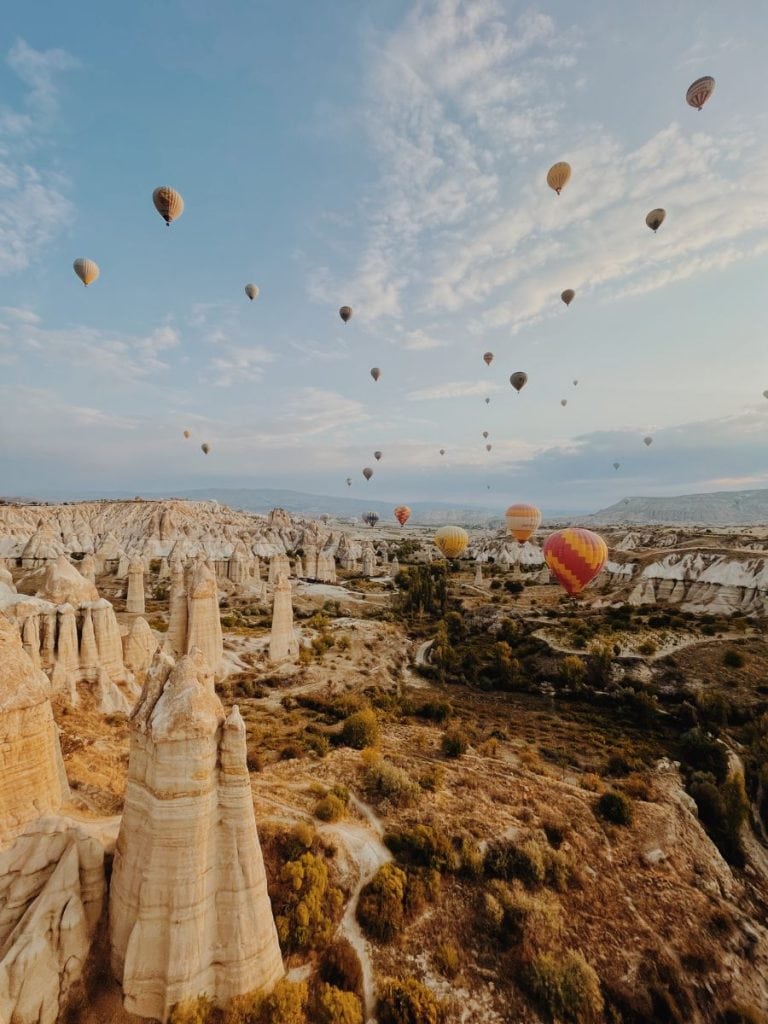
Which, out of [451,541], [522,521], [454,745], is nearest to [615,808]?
[454,745]

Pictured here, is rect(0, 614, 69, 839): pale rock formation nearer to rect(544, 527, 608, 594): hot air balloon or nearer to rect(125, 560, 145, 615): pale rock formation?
rect(544, 527, 608, 594): hot air balloon

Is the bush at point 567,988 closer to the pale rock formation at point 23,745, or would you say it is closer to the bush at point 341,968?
the bush at point 341,968

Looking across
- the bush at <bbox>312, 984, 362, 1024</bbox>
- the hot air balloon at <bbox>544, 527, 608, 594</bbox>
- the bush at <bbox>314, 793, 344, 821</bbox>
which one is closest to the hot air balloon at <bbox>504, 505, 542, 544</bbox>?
the hot air balloon at <bbox>544, 527, 608, 594</bbox>

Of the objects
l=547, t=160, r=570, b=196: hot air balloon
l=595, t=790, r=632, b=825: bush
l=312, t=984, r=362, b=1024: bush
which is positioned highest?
l=547, t=160, r=570, b=196: hot air balloon

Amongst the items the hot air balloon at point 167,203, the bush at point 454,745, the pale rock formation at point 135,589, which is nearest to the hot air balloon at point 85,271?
the hot air balloon at point 167,203

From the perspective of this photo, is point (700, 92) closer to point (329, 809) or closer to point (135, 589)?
point (329, 809)

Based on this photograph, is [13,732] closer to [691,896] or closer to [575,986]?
[575,986]

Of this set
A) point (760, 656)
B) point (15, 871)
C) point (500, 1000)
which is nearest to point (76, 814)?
point (15, 871)
